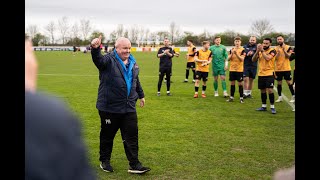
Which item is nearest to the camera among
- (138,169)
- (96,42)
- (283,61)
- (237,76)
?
(96,42)

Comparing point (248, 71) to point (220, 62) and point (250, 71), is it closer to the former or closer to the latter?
point (250, 71)

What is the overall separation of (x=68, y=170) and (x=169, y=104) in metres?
10.9

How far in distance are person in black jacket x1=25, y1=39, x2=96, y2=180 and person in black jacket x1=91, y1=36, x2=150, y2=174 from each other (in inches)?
175

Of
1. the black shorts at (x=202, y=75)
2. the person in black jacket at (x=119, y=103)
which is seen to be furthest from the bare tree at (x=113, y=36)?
the person in black jacket at (x=119, y=103)

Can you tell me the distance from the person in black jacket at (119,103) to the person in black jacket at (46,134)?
4436mm

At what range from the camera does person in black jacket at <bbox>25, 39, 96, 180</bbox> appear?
4.28 ft

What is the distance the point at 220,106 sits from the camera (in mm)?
Answer: 11805

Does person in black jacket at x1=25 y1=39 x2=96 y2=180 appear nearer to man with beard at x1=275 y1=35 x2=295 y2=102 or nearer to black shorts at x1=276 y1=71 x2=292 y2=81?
man with beard at x1=275 y1=35 x2=295 y2=102

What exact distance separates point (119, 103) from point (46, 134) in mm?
4558

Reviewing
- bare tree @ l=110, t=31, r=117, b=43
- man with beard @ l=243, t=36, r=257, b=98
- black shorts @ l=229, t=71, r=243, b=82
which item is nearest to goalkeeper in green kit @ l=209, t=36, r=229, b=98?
man with beard @ l=243, t=36, r=257, b=98

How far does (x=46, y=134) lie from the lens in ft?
4.32

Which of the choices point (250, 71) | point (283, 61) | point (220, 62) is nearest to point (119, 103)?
point (283, 61)

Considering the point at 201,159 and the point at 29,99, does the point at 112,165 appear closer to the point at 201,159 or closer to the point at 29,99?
the point at 201,159
